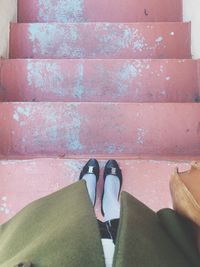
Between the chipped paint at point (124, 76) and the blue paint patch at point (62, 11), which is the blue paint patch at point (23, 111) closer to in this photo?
the chipped paint at point (124, 76)

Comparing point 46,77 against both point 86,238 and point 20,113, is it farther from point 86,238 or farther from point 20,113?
point 86,238

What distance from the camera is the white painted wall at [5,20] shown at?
1.92 meters

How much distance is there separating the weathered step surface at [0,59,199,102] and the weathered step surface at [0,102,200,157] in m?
0.16

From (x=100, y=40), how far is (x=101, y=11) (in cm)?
27

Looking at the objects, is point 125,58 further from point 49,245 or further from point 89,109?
point 49,245

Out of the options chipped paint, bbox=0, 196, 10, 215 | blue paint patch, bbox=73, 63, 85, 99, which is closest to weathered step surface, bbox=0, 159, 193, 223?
chipped paint, bbox=0, 196, 10, 215

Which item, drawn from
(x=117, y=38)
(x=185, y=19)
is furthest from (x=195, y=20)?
(x=117, y=38)

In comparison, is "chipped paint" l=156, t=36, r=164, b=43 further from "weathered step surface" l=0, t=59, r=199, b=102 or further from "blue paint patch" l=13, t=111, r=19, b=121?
"blue paint patch" l=13, t=111, r=19, b=121

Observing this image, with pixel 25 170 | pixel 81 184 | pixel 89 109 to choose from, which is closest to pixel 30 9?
pixel 89 109

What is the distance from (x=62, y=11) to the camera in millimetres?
2172

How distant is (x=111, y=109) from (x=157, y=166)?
1.05ft

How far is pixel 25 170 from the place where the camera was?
4.94 feet

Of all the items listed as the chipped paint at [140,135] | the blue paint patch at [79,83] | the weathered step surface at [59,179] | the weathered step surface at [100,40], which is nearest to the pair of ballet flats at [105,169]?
the weathered step surface at [59,179]

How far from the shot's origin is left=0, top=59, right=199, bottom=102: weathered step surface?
1.80 meters
